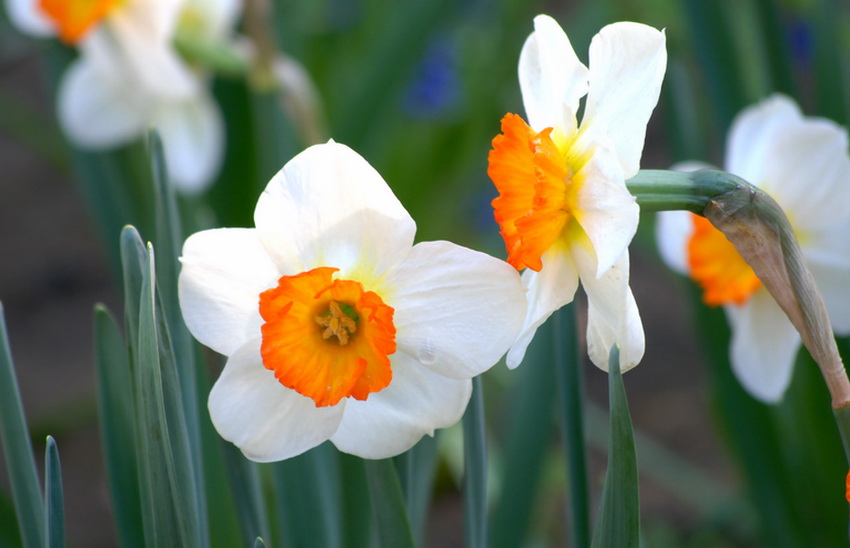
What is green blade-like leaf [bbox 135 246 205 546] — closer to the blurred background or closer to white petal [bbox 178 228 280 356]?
white petal [bbox 178 228 280 356]

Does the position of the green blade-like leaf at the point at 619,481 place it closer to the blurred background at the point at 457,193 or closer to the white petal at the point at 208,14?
the blurred background at the point at 457,193

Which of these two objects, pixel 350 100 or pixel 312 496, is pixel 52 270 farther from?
pixel 312 496

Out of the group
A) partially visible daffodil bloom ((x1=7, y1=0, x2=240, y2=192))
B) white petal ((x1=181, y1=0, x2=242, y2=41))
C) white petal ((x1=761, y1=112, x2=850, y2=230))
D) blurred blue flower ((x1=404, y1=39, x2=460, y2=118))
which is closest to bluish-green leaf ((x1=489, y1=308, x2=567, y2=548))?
white petal ((x1=761, y1=112, x2=850, y2=230))

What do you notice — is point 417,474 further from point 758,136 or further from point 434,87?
point 434,87

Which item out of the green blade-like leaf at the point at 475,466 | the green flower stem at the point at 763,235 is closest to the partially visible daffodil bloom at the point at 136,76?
the green blade-like leaf at the point at 475,466

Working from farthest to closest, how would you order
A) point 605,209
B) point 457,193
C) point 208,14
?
point 457,193 < point 208,14 < point 605,209

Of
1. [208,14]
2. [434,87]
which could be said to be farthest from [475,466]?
[434,87]
